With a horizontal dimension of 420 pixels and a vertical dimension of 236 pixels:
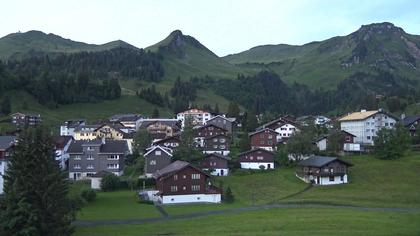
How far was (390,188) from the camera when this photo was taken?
69.3 m

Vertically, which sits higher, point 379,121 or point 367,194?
point 379,121

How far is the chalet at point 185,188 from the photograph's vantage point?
2707 inches

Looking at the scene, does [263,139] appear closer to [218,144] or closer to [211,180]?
[218,144]

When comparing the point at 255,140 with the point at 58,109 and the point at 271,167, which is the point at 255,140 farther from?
the point at 58,109

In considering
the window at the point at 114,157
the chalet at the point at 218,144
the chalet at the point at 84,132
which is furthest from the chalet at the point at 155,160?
the chalet at the point at 84,132

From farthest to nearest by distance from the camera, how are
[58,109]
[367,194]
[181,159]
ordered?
[58,109]
[181,159]
[367,194]

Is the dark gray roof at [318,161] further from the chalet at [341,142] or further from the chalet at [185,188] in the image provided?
the chalet at [185,188]

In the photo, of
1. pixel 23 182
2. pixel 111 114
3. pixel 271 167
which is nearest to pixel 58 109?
pixel 111 114

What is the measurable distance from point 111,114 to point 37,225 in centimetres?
13479

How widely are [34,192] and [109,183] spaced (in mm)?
34866

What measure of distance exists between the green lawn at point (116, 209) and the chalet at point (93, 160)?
15.5 m

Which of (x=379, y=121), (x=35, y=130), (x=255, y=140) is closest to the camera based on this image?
(x=35, y=130)

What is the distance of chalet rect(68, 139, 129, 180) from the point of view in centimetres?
8681

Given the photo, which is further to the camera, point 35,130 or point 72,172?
point 72,172
